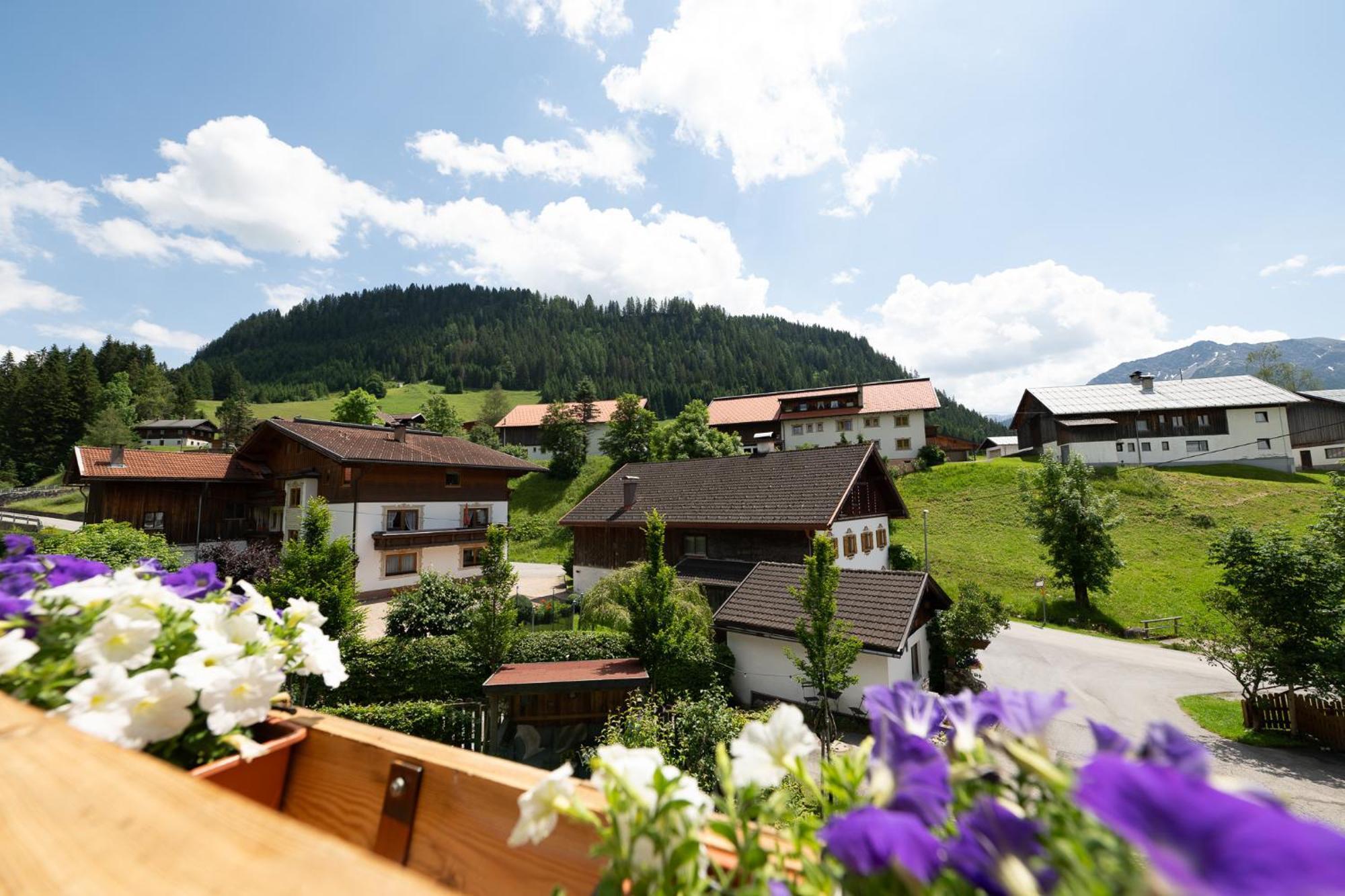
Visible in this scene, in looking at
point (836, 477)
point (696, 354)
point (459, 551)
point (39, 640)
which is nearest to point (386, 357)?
point (696, 354)

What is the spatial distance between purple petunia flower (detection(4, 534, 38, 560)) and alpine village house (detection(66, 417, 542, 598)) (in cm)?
2379

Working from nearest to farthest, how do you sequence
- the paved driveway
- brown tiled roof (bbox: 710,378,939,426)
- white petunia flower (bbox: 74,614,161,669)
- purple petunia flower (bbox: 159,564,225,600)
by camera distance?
white petunia flower (bbox: 74,614,161,669) → purple petunia flower (bbox: 159,564,225,600) → the paved driveway → brown tiled roof (bbox: 710,378,939,426)

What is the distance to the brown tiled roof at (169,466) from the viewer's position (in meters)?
24.5

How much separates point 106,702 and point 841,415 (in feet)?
178

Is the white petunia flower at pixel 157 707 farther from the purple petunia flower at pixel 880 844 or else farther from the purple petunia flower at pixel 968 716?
the purple petunia flower at pixel 968 716

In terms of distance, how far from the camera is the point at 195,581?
1885 millimetres

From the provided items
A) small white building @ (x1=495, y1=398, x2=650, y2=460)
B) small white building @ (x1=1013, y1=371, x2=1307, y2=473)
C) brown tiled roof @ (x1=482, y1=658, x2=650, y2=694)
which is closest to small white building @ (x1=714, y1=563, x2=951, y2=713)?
brown tiled roof @ (x1=482, y1=658, x2=650, y2=694)

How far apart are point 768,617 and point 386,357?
13940 cm

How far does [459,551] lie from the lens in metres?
27.2

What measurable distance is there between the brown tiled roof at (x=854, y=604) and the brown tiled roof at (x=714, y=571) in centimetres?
180

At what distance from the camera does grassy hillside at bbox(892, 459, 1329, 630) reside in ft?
81.6

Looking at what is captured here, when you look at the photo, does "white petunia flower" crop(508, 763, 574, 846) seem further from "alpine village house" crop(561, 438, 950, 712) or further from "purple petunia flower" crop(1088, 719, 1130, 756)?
"alpine village house" crop(561, 438, 950, 712)

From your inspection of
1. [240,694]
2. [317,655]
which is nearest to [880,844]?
[240,694]

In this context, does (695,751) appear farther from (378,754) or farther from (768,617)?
(378,754)
